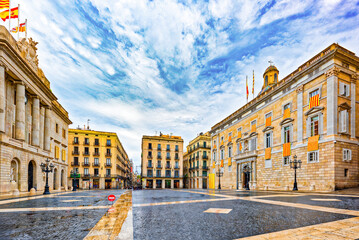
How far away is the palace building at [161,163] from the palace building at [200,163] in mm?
3744

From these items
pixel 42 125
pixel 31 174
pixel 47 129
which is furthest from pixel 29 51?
pixel 31 174

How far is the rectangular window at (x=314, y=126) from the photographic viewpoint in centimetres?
1977

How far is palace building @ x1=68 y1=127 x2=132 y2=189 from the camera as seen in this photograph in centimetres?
5072

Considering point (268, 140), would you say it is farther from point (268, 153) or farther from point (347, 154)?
point (347, 154)

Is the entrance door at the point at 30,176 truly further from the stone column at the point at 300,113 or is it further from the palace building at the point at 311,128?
the stone column at the point at 300,113

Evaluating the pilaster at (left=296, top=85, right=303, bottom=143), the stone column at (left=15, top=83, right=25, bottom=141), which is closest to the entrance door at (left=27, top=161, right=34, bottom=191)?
the stone column at (left=15, top=83, right=25, bottom=141)

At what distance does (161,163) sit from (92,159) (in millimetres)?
19130

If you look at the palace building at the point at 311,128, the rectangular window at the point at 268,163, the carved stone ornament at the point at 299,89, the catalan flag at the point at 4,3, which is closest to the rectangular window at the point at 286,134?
the palace building at the point at 311,128

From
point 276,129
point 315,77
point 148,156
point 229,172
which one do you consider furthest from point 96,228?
point 148,156

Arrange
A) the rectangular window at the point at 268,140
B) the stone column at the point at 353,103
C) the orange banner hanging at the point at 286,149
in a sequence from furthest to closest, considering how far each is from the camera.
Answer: the rectangular window at the point at 268,140 → the orange banner hanging at the point at 286,149 → the stone column at the point at 353,103

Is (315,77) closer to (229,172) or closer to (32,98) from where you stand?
(229,172)

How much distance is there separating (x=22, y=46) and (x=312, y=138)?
32.8 metres

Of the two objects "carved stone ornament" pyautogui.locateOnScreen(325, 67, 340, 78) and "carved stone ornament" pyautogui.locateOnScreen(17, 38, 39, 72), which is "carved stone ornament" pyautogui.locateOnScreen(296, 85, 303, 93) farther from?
"carved stone ornament" pyautogui.locateOnScreen(17, 38, 39, 72)

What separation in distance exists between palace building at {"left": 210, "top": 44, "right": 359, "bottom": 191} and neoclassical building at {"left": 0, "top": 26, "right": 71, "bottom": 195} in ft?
89.8
